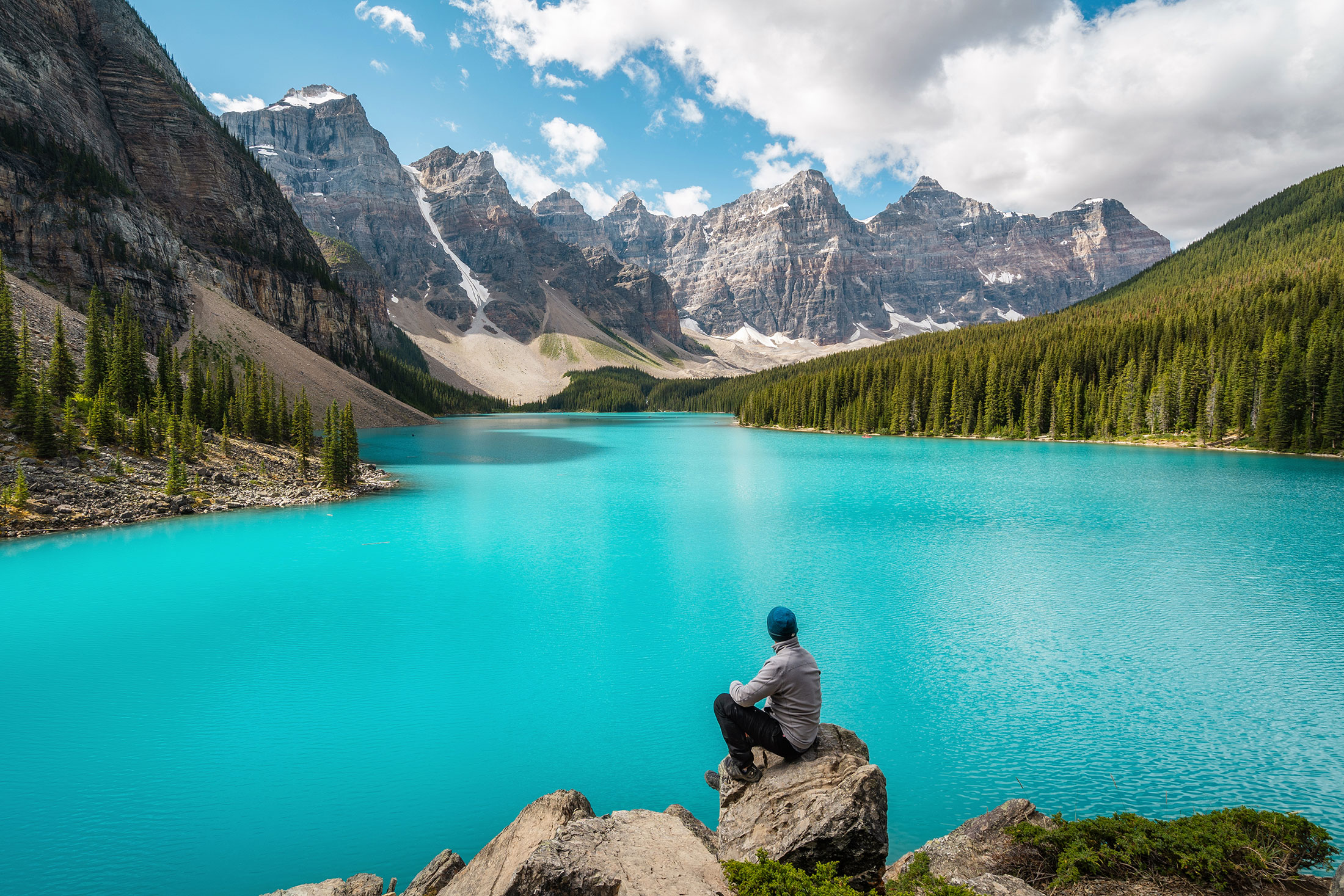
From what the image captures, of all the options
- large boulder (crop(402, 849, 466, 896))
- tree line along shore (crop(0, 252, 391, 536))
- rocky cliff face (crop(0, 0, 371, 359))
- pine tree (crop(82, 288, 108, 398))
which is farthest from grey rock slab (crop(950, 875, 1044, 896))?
rocky cliff face (crop(0, 0, 371, 359))

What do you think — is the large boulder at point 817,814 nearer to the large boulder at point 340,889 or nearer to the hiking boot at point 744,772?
the hiking boot at point 744,772

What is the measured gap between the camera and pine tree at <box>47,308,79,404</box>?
3362 cm

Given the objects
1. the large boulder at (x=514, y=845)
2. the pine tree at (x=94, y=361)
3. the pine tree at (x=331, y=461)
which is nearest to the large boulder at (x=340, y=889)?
the large boulder at (x=514, y=845)

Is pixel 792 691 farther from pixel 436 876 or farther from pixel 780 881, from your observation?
pixel 436 876

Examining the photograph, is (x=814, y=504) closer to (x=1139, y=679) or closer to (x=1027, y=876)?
(x=1139, y=679)

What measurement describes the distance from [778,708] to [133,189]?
112454 mm

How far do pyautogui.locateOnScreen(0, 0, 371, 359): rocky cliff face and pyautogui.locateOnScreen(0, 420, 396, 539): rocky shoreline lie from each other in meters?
51.5

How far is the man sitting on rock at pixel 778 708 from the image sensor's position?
683 centimetres

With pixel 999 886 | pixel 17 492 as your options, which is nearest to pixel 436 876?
pixel 999 886

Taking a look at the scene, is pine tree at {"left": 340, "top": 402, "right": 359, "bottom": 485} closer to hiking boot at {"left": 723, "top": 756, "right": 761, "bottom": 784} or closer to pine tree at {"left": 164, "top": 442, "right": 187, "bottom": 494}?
pine tree at {"left": 164, "top": 442, "right": 187, "bottom": 494}

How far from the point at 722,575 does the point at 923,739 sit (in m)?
10.8

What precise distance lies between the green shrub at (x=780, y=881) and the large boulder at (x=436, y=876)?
10.3 feet

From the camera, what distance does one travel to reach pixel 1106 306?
368 feet

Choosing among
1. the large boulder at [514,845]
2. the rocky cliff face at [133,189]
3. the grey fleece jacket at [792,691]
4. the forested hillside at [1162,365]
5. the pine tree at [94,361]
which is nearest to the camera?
the large boulder at [514,845]
